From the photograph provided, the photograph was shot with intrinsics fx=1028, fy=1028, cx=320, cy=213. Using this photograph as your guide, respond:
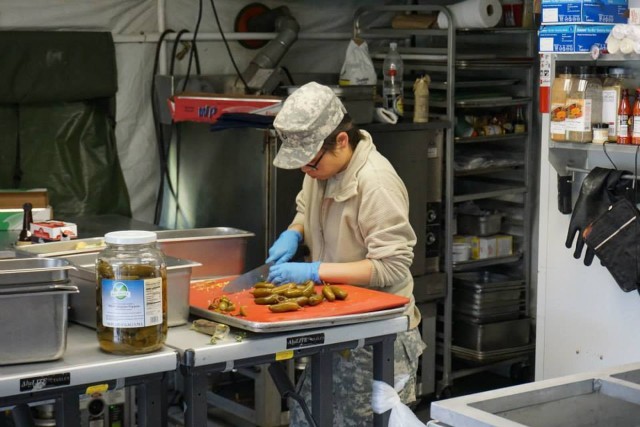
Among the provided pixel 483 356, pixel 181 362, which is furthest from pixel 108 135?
pixel 181 362

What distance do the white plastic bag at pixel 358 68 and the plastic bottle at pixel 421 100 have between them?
9.9 inches

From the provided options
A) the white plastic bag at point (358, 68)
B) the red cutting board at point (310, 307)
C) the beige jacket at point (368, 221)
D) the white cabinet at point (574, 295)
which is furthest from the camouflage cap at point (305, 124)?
the white plastic bag at point (358, 68)

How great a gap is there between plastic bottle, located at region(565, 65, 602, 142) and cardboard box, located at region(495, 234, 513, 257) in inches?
60.0

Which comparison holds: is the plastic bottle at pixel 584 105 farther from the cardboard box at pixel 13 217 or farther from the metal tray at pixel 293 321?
the cardboard box at pixel 13 217

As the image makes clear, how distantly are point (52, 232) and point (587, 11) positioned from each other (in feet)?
6.81

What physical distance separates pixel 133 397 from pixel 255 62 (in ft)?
5.60

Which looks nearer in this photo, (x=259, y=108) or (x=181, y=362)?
(x=181, y=362)

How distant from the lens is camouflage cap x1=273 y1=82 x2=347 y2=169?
122 inches

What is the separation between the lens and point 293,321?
2.67m

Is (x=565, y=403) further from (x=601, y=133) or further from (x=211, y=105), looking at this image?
(x=211, y=105)

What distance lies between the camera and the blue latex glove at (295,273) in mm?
3050

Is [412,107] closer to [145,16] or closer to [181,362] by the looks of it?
[145,16]

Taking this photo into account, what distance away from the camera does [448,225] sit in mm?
4953

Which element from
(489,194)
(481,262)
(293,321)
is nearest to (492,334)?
(481,262)
